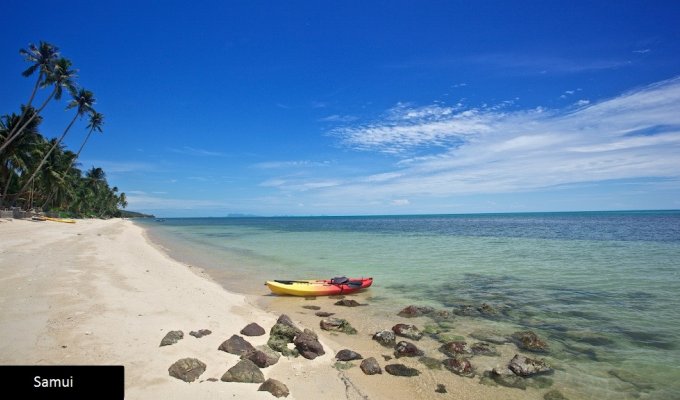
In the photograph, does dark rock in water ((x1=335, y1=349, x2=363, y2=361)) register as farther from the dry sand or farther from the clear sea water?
the clear sea water

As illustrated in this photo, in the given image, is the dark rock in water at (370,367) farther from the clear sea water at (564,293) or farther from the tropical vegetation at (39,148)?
the tropical vegetation at (39,148)

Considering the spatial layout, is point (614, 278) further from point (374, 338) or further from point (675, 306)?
point (374, 338)

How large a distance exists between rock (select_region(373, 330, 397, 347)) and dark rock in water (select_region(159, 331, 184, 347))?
4.84 m

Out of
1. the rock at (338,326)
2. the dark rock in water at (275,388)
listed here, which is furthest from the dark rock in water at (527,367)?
the dark rock in water at (275,388)

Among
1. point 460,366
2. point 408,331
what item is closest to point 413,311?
point 408,331

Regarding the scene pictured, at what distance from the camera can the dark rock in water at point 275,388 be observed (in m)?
5.90

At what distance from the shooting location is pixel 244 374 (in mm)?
6262

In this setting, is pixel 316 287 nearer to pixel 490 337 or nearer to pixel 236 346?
pixel 490 337

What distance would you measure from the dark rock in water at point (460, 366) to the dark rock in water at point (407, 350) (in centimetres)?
72

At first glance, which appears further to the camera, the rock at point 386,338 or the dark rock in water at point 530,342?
the rock at point 386,338

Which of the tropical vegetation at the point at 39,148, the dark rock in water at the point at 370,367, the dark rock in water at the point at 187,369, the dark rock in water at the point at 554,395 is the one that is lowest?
the dark rock in water at the point at 554,395

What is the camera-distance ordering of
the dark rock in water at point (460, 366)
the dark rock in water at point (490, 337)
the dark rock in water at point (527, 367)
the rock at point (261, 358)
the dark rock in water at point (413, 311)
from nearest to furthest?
the rock at point (261, 358)
the dark rock in water at point (527, 367)
the dark rock in water at point (460, 366)
the dark rock in water at point (490, 337)
the dark rock in water at point (413, 311)

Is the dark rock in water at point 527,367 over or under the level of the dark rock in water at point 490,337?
over

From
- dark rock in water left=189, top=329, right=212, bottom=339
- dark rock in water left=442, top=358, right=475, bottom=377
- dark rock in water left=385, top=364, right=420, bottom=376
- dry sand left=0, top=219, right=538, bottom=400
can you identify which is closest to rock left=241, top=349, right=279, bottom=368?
dry sand left=0, top=219, right=538, bottom=400
